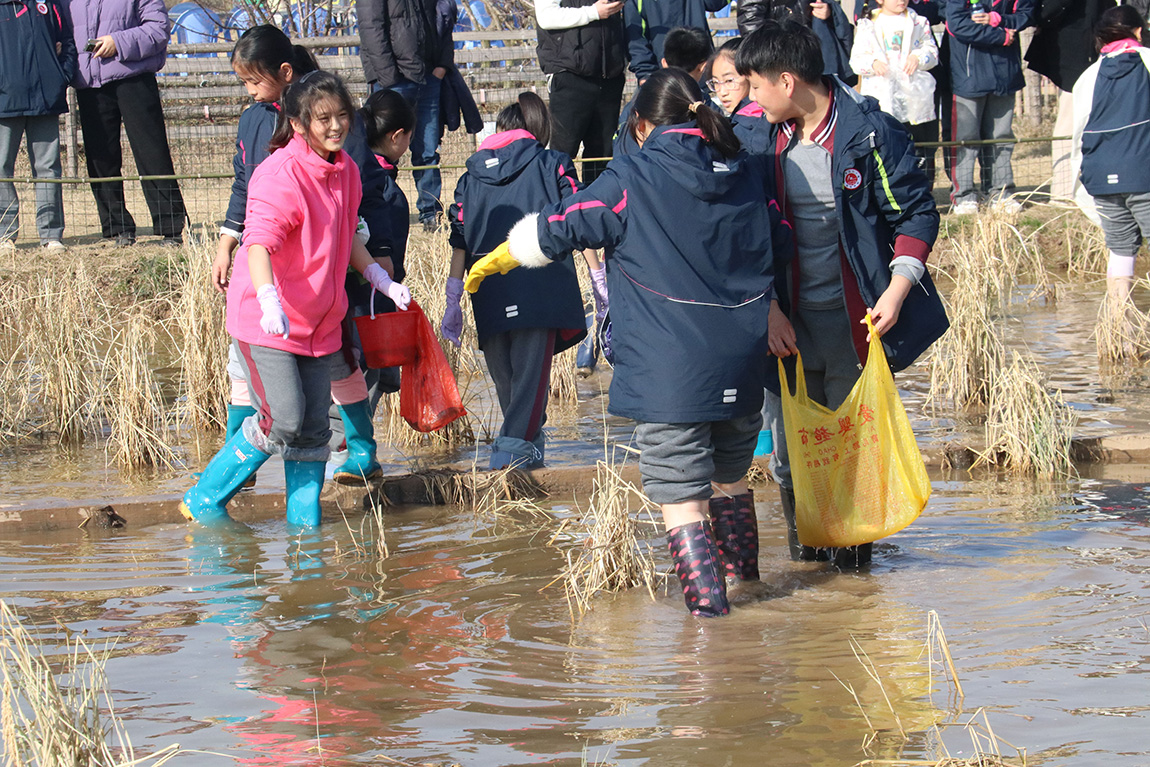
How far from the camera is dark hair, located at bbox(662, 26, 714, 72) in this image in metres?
7.75

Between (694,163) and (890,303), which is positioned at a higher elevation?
(694,163)

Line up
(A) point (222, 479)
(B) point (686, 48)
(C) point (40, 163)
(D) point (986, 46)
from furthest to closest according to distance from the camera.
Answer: (D) point (986, 46) → (C) point (40, 163) → (B) point (686, 48) → (A) point (222, 479)

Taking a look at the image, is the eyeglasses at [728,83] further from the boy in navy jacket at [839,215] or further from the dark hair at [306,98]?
the dark hair at [306,98]

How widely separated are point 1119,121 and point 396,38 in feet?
18.9

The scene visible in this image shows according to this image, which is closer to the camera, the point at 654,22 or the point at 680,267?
the point at 680,267

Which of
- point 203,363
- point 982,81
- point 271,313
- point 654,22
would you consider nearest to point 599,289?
point 203,363

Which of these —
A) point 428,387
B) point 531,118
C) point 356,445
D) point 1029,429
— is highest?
point 531,118

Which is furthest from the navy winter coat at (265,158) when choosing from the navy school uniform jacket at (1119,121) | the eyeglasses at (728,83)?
the navy school uniform jacket at (1119,121)

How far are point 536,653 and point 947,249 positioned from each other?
→ 807cm

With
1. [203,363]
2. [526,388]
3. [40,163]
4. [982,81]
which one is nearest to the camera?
[526,388]

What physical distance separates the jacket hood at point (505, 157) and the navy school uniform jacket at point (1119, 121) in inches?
144

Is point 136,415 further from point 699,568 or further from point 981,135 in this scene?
point 981,135

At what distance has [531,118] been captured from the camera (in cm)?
620

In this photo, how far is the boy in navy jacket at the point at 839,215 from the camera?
4582 mm
